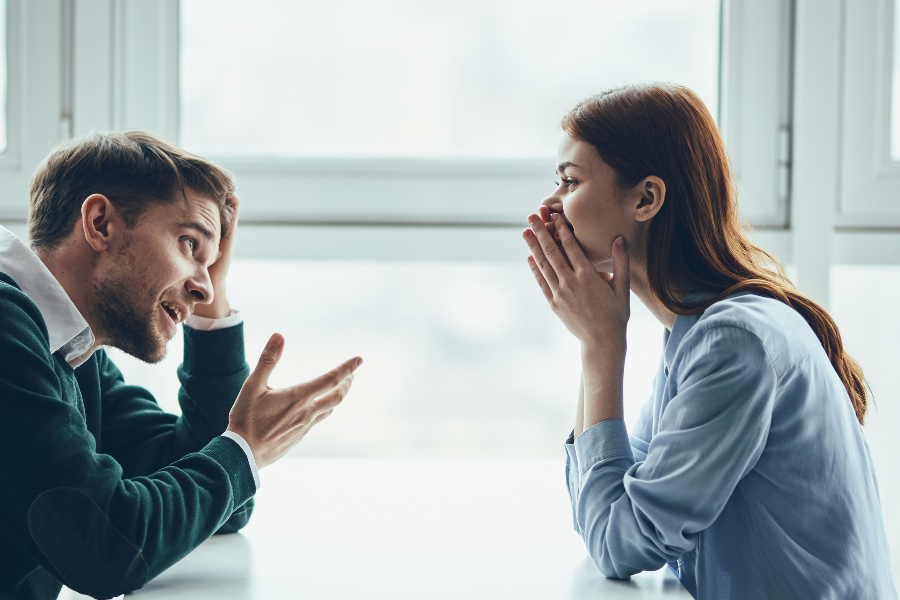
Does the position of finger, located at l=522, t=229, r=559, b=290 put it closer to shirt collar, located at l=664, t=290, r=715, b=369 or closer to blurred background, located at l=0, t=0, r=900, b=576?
shirt collar, located at l=664, t=290, r=715, b=369

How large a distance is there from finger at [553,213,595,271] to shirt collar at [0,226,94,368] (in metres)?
0.71

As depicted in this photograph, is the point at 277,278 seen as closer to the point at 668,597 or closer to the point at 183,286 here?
the point at 183,286

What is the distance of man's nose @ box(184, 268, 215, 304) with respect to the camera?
3.61 feet

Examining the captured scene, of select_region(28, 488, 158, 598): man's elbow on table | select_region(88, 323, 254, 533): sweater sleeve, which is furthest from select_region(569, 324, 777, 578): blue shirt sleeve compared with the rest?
select_region(88, 323, 254, 533): sweater sleeve

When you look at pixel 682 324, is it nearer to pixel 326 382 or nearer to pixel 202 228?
pixel 326 382

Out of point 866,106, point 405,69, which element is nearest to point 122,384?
point 405,69

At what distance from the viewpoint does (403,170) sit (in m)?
1.54

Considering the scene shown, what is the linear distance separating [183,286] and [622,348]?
71cm

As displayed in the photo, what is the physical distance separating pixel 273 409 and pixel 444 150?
85 centimetres

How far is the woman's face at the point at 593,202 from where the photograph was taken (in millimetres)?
982

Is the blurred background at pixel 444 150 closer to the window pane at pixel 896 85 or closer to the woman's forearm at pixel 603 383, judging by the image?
the window pane at pixel 896 85

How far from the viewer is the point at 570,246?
104cm

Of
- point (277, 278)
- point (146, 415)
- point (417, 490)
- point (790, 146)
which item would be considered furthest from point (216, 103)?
point (790, 146)

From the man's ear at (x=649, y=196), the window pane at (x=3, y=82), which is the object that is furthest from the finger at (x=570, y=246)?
the window pane at (x=3, y=82)
